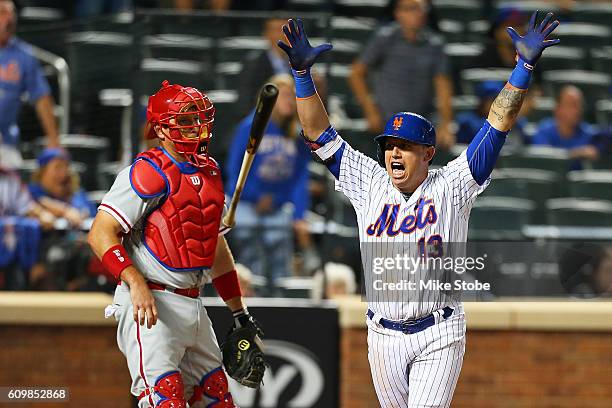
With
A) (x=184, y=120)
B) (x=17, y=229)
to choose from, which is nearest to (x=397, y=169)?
(x=184, y=120)

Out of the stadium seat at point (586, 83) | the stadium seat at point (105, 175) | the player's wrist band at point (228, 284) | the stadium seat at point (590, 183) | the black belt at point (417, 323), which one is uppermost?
the stadium seat at point (586, 83)

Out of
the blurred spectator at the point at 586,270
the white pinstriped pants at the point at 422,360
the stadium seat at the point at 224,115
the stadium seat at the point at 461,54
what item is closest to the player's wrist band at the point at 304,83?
the white pinstriped pants at the point at 422,360

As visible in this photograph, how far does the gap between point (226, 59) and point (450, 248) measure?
2.52 metres

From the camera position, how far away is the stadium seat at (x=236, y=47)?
7.55 metres

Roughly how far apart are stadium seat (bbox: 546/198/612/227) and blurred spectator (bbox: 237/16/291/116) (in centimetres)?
210

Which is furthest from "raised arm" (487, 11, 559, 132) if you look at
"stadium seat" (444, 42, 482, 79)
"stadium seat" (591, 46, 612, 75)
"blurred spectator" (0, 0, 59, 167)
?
"stadium seat" (591, 46, 612, 75)

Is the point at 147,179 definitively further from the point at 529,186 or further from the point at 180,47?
the point at 529,186

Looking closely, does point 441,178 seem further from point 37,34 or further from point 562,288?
point 37,34

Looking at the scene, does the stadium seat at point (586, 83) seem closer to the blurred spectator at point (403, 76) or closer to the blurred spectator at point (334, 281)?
the blurred spectator at point (403, 76)

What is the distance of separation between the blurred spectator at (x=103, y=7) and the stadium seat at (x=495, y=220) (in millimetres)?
3216

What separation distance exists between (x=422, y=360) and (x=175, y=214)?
4.04 ft

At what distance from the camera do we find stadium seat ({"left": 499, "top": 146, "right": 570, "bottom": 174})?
8.27 m

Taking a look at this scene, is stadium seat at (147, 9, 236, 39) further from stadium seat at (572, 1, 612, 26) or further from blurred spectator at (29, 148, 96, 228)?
stadium seat at (572, 1, 612, 26)

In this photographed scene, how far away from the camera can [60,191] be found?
7590mm
